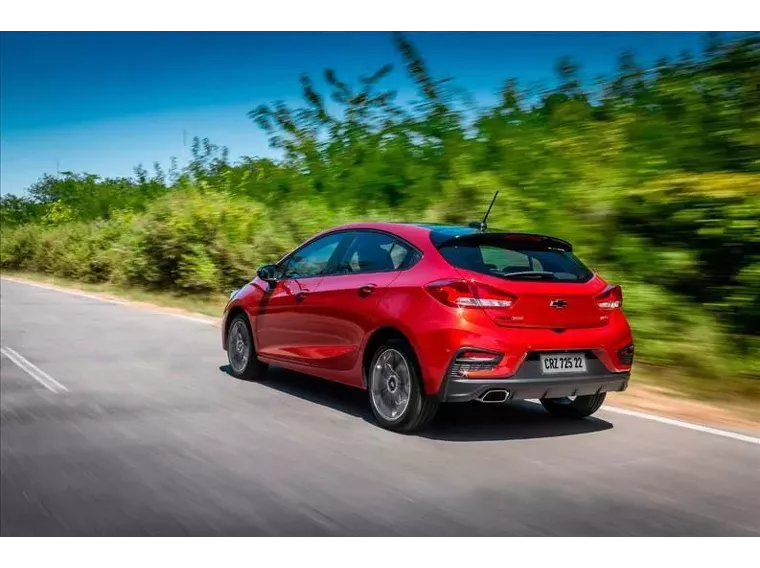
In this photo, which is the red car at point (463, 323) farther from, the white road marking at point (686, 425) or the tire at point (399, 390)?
the white road marking at point (686, 425)

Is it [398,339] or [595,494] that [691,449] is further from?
[398,339]

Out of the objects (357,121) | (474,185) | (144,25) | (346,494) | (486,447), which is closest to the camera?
(346,494)

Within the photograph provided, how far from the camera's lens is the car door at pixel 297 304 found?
7766 millimetres

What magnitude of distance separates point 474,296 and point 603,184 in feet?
17.6

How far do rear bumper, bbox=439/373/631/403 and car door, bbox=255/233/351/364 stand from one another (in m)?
1.90

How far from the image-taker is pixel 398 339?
656cm

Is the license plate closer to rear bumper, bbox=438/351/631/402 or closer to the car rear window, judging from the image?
rear bumper, bbox=438/351/631/402

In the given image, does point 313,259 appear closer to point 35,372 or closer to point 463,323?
point 463,323

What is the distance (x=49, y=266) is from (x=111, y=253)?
1609 cm

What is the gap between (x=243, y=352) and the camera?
918 centimetres

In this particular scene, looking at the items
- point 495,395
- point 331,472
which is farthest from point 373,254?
point 331,472

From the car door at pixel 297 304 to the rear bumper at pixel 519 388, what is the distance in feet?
6.22

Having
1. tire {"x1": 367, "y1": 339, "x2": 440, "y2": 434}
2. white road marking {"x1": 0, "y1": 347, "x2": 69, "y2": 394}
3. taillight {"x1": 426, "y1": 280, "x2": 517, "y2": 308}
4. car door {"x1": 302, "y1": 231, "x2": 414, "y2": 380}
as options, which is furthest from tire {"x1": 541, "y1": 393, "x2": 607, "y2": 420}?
white road marking {"x1": 0, "y1": 347, "x2": 69, "y2": 394}
